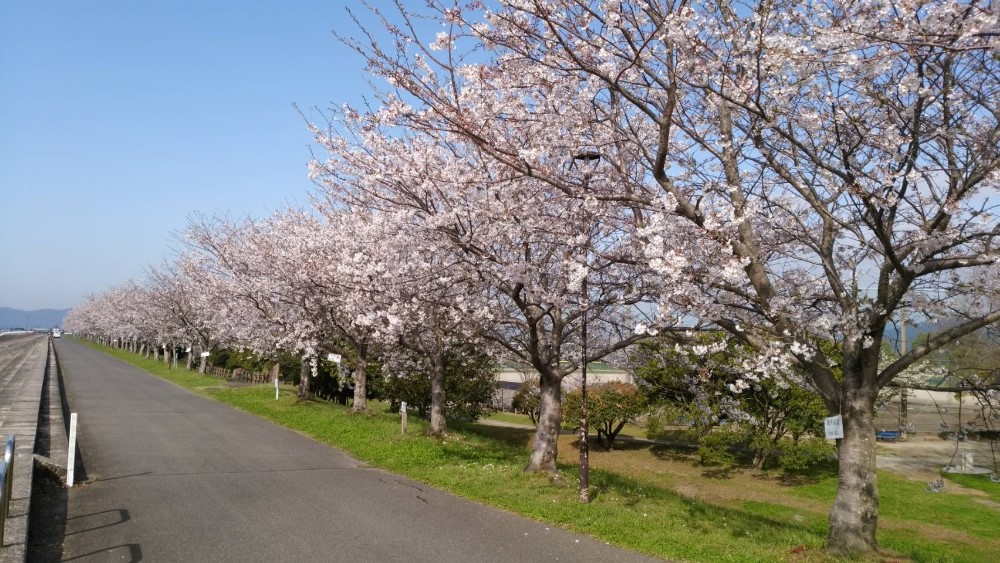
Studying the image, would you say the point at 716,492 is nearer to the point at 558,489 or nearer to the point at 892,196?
the point at 558,489

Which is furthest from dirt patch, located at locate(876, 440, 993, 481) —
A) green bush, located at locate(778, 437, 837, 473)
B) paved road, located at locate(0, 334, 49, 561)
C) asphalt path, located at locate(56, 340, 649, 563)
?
paved road, located at locate(0, 334, 49, 561)

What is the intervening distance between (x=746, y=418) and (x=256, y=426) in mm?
12112

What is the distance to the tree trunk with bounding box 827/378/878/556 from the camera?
746 cm

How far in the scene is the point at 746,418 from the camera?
16.8m

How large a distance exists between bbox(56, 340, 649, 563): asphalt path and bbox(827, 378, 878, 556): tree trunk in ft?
7.71

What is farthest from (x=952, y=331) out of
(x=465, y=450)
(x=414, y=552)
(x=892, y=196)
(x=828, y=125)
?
(x=465, y=450)

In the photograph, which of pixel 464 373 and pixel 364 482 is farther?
pixel 464 373

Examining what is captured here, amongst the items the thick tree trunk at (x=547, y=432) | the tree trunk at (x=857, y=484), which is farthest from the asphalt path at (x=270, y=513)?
the tree trunk at (x=857, y=484)

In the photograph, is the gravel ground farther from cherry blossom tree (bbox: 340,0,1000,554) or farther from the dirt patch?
cherry blossom tree (bbox: 340,0,1000,554)

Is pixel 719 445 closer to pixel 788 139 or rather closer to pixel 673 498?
pixel 673 498

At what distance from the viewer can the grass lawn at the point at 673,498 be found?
8.20m

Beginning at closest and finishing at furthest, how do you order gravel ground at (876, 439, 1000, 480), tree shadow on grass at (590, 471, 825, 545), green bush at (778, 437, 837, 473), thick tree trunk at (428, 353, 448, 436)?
tree shadow on grass at (590, 471, 825, 545), thick tree trunk at (428, 353, 448, 436), green bush at (778, 437, 837, 473), gravel ground at (876, 439, 1000, 480)

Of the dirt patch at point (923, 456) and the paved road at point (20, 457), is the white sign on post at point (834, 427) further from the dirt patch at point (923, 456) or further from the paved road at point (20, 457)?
the dirt patch at point (923, 456)

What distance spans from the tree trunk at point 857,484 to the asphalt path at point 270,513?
2.35m
